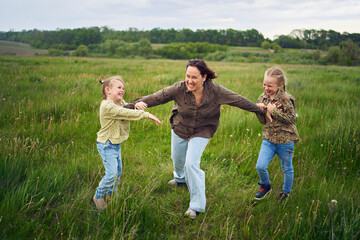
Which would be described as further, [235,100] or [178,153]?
[178,153]

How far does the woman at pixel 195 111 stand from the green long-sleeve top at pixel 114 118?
0.95 feet

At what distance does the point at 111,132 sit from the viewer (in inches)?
109

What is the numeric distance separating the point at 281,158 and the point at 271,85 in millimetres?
963

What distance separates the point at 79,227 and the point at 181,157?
1.54 meters

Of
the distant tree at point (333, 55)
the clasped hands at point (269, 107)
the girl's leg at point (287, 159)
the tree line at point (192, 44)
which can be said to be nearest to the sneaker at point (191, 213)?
the girl's leg at point (287, 159)

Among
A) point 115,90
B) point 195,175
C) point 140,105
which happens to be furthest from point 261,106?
point 115,90

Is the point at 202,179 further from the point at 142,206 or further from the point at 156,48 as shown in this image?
the point at 156,48

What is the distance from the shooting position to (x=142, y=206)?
245 centimetres

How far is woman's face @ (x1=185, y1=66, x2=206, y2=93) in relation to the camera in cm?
286

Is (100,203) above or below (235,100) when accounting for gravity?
below

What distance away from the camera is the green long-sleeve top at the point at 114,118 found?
2.70 m

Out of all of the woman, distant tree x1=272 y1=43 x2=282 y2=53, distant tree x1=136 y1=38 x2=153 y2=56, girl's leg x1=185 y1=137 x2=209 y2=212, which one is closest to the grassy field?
girl's leg x1=185 y1=137 x2=209 y2=212

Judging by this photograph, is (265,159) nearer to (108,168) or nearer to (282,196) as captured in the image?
(282,196)

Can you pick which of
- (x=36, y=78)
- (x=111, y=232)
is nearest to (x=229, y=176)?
(x=111, y=232)
